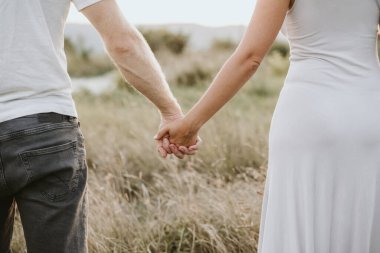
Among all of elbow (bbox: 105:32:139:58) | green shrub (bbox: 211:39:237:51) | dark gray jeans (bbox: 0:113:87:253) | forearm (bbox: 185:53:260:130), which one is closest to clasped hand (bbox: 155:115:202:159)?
forearm (bbox: 185:53:260:130)

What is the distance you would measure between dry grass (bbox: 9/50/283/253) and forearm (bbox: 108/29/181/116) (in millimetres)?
1144

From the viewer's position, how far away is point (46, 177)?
226 cm

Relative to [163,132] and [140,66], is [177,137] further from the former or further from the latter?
[140,66]

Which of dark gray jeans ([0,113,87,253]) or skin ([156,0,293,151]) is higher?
skin ([156,0,293,151])

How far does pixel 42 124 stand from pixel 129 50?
499mm

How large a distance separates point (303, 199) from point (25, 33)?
3.86ft

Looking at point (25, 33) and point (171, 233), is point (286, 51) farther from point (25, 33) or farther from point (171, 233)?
point (25, 33)

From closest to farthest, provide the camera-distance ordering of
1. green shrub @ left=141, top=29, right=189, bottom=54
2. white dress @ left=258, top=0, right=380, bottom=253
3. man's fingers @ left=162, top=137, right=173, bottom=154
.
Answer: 1. white dress @ left=258, top=0, right=380, bottom=253
2. man's fingers @ left=162, top=137, right=173, bottom=154
3. green shrub @ left=141, top=29, right=189, bottom=54

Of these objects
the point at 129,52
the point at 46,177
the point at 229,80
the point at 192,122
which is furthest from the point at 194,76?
the point at 46,177

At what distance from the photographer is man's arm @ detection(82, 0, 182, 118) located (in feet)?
7.64

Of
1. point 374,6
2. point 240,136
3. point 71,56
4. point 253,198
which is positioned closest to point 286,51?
point 71,56

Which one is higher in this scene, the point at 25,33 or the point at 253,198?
A: the point at 25,33

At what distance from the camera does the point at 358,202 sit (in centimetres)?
222

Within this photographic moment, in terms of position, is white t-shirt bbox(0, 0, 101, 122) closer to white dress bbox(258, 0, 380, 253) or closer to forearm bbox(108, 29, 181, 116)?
forearm bbox(108, 29, 181, 116)
